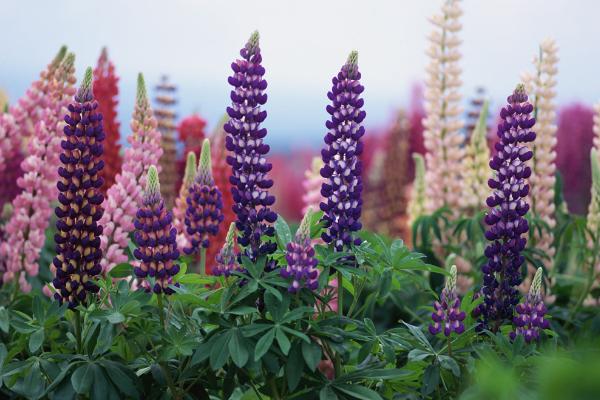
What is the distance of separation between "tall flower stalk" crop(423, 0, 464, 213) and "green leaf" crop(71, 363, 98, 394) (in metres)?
1.96

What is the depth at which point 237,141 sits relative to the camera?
2348 mm

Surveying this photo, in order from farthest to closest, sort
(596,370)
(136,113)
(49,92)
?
(49,92) < (136,113) < (596,370)

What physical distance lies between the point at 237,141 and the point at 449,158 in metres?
1.74

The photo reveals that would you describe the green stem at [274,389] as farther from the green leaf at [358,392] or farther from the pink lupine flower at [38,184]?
the pink lupine flower at [38,184]

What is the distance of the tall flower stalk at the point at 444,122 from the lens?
3.87m

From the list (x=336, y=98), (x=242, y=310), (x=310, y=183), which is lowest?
(x=242, y=310)

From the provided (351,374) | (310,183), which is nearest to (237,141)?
(351,374)

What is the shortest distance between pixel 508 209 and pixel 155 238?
3.02 feet

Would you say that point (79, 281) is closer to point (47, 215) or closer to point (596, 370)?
point (47, 215)

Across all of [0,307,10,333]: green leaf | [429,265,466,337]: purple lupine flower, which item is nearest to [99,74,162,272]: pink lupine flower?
[0,307,10,333]: green leaf

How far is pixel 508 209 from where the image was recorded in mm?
2404

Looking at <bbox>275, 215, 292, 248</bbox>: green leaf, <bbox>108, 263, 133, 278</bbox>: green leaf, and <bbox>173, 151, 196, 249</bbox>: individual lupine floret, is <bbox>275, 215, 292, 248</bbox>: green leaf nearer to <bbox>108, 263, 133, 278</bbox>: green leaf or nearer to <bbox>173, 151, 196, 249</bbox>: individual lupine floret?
<bbox>108, 263, 133, 278</bbox>: green leaf

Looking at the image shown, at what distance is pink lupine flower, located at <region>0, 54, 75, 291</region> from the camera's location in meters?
3.10

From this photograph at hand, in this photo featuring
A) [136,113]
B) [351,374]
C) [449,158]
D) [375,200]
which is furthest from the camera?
[375,200]
